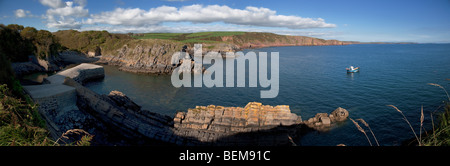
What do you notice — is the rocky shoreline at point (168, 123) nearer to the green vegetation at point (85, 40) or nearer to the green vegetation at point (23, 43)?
the green vegetation at point (23, 43)

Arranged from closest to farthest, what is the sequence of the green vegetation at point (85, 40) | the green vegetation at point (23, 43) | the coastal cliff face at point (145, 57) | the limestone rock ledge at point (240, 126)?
the limestone rock ledge at point (240, 126), the green vegetation at point (23, 43), the coastal cliff face at point (145, 57), the green vegetation at point (85, 40)

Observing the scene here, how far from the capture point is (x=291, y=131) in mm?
18234

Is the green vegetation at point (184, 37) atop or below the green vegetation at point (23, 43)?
atop

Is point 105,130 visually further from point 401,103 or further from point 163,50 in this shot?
point 163,50

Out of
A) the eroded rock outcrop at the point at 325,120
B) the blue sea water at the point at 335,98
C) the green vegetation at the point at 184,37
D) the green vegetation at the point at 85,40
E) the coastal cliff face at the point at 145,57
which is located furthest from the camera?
the green vegetation at the point at 184,37

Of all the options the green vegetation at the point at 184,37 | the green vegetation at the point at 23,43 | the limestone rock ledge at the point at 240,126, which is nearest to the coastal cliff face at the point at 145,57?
the green vegetation at the point at 23,43

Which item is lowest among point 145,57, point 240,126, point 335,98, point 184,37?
point 240,126

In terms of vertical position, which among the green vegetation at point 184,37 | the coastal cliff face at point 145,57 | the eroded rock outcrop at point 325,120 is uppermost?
the green vegetation at point 184,37

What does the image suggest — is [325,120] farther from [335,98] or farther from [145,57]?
[145,57]

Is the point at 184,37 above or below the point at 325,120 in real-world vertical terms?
above

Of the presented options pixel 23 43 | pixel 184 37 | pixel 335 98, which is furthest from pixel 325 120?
pixel 184 37

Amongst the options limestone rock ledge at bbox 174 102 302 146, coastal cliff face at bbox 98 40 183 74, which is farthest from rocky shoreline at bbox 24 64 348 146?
coastal cliff face at bbox 98 40 183 74
